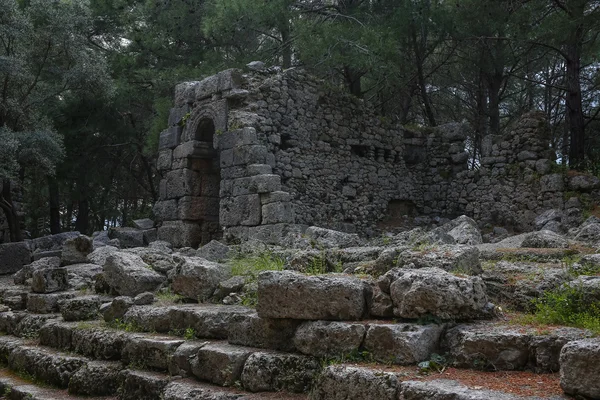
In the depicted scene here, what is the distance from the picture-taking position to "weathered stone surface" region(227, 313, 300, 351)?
4680 millimetres

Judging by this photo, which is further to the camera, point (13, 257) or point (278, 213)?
point (13, 257)

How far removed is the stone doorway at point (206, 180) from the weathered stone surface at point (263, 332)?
9.99m

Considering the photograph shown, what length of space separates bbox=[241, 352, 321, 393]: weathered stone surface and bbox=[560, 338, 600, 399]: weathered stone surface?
159cm

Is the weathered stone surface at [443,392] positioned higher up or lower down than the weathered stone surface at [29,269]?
lower down

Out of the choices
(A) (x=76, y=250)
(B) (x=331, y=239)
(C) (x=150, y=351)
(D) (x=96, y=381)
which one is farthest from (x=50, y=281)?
(B) (x=331, y=239)

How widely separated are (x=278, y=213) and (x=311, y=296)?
8.32 metres

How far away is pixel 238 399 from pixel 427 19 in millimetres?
15797

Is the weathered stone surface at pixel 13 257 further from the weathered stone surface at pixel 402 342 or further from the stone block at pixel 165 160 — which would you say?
the weathered stone surface at pixel 402 342

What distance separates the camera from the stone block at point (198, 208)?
15.0m

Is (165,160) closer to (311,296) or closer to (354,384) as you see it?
(311,296)

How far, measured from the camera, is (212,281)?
6.13 meters

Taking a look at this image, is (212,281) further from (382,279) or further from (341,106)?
(341,106)

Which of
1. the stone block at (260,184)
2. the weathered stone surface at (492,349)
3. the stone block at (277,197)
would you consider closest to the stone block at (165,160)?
the stone block at (260,184)

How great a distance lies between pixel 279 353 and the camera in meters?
4.55
